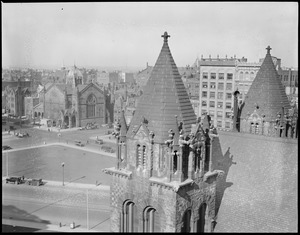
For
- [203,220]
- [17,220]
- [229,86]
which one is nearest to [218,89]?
[229,86]

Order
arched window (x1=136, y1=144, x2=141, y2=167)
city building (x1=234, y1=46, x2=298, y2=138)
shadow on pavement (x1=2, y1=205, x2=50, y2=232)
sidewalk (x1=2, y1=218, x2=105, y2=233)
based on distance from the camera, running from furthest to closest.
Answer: shadow on pavement (x1=2, y1=205, x2=50, y2=232), sidewalk (x1=2, y1=218, x2=105, y2=233), city building (x1=234, y1=46, x2=298, y2=138), arched window (x1=136, y1=144, x2=141, y2=167)

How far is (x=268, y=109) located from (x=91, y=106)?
78.3 metres

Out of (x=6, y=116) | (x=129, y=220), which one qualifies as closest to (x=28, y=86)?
(x=6, y=116)

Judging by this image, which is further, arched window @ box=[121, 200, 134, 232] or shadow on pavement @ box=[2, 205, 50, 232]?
shadow on pavement @ box=[2, 205, 50, 232]

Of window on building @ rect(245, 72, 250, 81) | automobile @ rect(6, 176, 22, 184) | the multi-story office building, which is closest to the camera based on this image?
automobile @ rect(6, 176, 22, 184)

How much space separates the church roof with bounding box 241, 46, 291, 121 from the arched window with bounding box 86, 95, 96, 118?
76.2 m

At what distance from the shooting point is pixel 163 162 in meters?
17.9

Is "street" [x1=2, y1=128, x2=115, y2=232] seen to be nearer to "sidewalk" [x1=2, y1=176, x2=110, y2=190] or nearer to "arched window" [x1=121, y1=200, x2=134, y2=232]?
"sidewalk" [x1=2, y1=176, x2=110, y2=190]

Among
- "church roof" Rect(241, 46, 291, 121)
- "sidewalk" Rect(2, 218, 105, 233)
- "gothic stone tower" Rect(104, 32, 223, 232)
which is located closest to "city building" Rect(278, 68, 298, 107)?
"church roof" Rect(241, 46, 291, 121)

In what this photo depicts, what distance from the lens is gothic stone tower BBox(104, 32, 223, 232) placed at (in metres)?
17.8

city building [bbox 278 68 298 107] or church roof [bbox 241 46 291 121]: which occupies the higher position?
city building [bbox 278 68 298 107]

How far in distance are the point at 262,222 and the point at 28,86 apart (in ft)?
384

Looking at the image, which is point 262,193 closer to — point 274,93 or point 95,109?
point 274,93

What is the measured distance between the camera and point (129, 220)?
65.0ft
